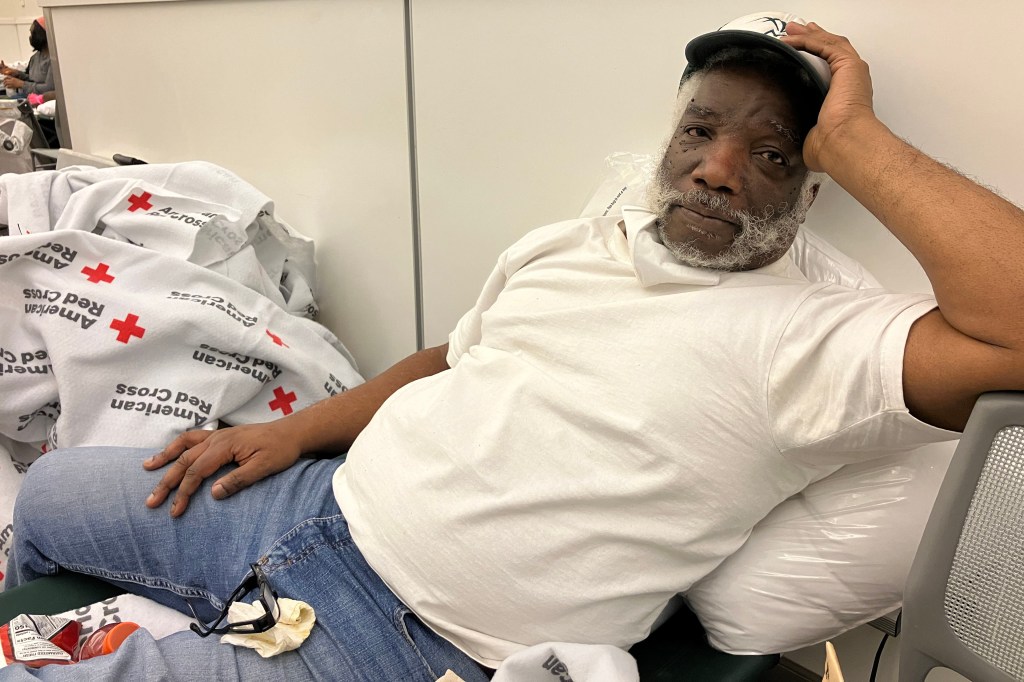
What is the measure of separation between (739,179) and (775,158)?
61 millimetres

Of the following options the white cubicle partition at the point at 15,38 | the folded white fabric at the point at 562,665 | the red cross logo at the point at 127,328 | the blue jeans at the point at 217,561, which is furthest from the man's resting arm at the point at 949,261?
the white cubicle partition at the point at 15,38

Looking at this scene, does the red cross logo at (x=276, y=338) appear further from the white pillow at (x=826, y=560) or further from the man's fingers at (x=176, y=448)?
the white pillow at (x=826, y=560)

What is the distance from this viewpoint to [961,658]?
1.81 ft

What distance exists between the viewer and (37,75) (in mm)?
3926

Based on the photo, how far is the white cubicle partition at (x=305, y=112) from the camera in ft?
4.81

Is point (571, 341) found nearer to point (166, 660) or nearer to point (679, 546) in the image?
point (679, 546)

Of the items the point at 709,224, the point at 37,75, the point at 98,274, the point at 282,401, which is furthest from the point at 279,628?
the point at 37,75

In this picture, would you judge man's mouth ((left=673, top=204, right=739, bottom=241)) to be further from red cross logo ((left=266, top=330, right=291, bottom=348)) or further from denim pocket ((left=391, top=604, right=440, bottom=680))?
red cross logo ((left=266, top=330, right=291, bottom=348))

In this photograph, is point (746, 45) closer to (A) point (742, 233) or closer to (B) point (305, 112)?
(A) point (742, 233)

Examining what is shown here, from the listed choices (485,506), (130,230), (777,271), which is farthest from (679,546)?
(130,230)

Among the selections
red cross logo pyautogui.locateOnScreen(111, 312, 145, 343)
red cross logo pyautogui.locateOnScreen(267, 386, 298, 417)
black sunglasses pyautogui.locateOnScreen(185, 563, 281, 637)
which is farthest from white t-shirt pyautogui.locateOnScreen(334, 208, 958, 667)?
red cross logo pyautogui.locateOnScreen(111, 312, 145, 343)

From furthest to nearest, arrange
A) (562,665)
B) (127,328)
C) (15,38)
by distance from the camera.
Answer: (15,38)
(127,328)
(562,665)

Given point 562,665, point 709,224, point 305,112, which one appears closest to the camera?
point 562,665

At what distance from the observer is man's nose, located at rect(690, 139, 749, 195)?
2.64 ft
